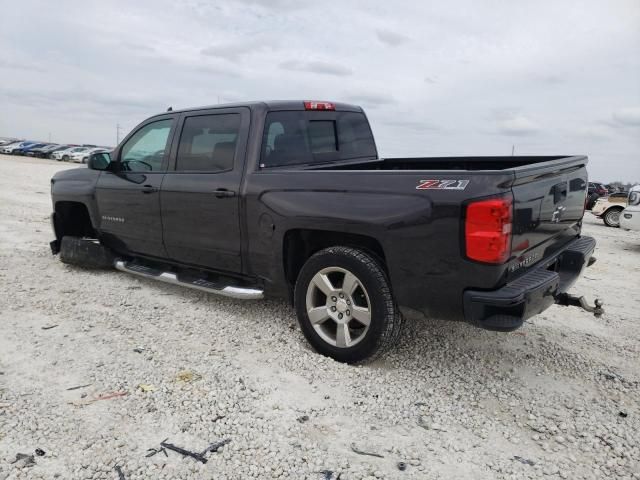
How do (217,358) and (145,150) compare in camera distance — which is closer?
(217,358)

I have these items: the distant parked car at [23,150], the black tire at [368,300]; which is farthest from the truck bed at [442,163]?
the distant parked car at [23,150]

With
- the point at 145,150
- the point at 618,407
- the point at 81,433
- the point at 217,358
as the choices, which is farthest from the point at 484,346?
the point at 145,150

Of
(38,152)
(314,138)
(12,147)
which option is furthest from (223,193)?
(12,147)

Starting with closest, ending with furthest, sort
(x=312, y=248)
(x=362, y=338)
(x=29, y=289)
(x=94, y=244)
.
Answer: (x=362, y=338)
(x=312, y=248)
(x=29, y=289)
(x=94, y=244)

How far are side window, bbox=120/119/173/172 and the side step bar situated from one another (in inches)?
38.6

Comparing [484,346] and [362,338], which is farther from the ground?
[362,338]

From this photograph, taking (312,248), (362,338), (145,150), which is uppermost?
(145,150)

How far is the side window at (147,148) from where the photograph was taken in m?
5.02

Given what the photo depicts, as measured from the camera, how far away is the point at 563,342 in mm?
4254

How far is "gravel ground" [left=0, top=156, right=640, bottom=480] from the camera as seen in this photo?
260cm

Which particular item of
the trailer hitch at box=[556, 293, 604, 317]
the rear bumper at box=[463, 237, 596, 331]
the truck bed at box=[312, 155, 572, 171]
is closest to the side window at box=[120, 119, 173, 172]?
the truck bed at box=[312, 155, 572, 171]

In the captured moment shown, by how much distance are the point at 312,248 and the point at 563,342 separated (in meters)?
2.18

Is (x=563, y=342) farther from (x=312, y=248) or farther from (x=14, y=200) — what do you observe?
(x=14, y=200)

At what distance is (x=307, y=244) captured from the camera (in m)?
4.00
